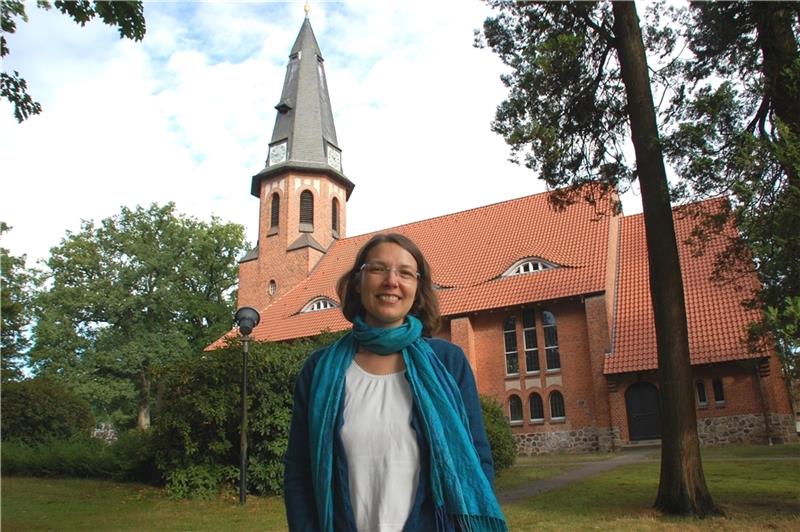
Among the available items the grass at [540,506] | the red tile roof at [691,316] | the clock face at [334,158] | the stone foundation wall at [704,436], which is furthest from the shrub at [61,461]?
the clock face at [334,158]

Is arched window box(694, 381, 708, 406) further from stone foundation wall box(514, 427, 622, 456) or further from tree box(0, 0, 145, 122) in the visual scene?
tree box(0, 0, 145, 122)

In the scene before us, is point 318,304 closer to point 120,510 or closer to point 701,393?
point 701,393

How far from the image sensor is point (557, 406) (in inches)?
944

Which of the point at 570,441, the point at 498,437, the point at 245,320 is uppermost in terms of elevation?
the point at 245,320

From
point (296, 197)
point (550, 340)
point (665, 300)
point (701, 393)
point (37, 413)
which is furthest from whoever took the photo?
point (296, 197)

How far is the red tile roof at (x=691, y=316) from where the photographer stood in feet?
69.0

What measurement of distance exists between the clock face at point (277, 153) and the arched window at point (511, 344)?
16718mm

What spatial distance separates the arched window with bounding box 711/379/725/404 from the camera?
21234mm

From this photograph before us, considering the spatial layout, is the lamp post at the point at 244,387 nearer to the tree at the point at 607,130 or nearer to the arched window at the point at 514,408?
the tree at the point at 607,130

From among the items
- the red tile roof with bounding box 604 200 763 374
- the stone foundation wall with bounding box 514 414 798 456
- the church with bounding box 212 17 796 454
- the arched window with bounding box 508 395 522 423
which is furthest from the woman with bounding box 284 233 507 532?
the arched window with bounding box 508 395 522 423

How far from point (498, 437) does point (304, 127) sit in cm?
2476

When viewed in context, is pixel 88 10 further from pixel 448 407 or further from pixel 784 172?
pixel 784 172

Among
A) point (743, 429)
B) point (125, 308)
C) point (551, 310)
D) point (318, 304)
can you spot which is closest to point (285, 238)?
point (318, 304)

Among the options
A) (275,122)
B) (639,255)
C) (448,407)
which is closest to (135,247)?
(275,122)
